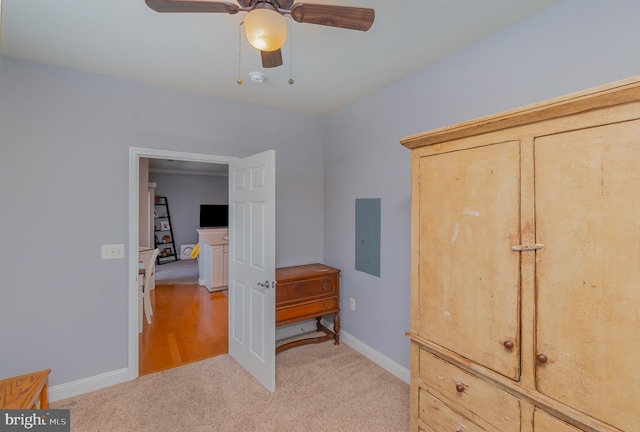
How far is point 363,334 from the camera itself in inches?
115

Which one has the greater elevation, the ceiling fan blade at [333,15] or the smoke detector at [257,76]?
the smoke detector at [257,76]

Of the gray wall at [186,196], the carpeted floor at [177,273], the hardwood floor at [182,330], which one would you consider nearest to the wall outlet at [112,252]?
the hardwood floor at [182,330]

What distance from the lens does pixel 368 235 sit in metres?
2.82

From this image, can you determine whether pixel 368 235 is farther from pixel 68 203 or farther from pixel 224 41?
pixel 68 203

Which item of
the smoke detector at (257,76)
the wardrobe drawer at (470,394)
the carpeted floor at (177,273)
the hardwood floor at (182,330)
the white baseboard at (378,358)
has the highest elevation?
the smoke detector at (257,76)

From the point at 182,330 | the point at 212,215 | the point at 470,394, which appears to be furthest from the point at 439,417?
the point at 212,215

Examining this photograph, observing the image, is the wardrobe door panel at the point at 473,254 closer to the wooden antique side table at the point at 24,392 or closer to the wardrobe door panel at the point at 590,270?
the wardrobe door panel at the point at 590,270

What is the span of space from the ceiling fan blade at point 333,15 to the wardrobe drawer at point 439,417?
6.09 feet

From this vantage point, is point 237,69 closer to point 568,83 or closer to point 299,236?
point 299,236

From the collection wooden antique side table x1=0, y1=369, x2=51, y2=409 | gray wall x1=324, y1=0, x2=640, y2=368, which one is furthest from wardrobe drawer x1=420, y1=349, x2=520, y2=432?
wooden antique side table x1=0, y1=369, x2=51, y2=409

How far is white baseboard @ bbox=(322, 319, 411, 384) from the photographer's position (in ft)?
8.03

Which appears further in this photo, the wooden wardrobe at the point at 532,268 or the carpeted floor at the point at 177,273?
the carpeted floor at the point at 177,273

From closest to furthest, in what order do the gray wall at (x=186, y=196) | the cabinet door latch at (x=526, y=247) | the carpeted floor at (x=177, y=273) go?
1. the cabinet door latch at (x=526, y=247)
2. the carpeted floor at (x=177, y=273)
3. the gray wall at (x=186, y=196)

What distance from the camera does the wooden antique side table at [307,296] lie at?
9.18 ft
